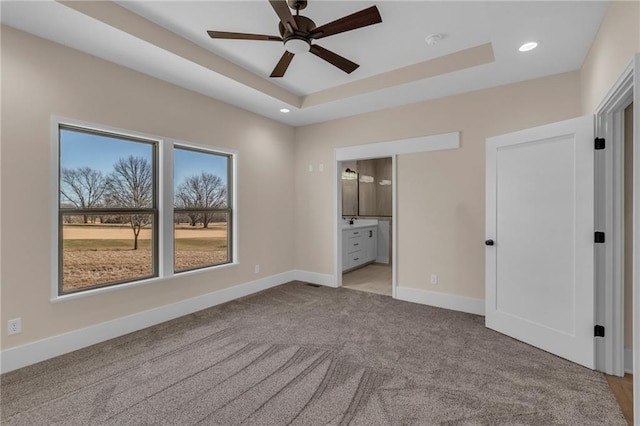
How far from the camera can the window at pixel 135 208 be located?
2.72 meters

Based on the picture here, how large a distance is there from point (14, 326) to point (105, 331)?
654 mm

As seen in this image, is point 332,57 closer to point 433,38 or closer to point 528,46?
point 433,38

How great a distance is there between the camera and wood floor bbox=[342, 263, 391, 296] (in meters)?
4.65

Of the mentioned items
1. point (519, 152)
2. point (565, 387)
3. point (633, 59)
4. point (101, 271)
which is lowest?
point (565, 387)

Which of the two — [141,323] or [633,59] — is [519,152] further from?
[141,323]

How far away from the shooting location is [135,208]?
3.17 meters

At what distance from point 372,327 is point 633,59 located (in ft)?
9.18

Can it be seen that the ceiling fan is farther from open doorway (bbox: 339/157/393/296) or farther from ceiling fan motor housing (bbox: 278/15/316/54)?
open doorway (bbox: 339/157/393/296)

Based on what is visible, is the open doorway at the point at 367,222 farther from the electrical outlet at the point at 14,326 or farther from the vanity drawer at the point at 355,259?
the electrical outlet at the point at 14,326

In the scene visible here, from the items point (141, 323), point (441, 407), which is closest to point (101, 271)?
point (141, 323)

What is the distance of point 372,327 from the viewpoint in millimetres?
3143

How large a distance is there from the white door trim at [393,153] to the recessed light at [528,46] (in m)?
1.13

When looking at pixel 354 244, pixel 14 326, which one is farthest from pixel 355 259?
pixel 14 326

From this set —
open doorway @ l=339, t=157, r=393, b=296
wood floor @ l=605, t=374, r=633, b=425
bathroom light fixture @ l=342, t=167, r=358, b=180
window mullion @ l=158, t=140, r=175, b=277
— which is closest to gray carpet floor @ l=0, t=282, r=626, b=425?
wood floor @ l=605, t=374, r=633, b=425
